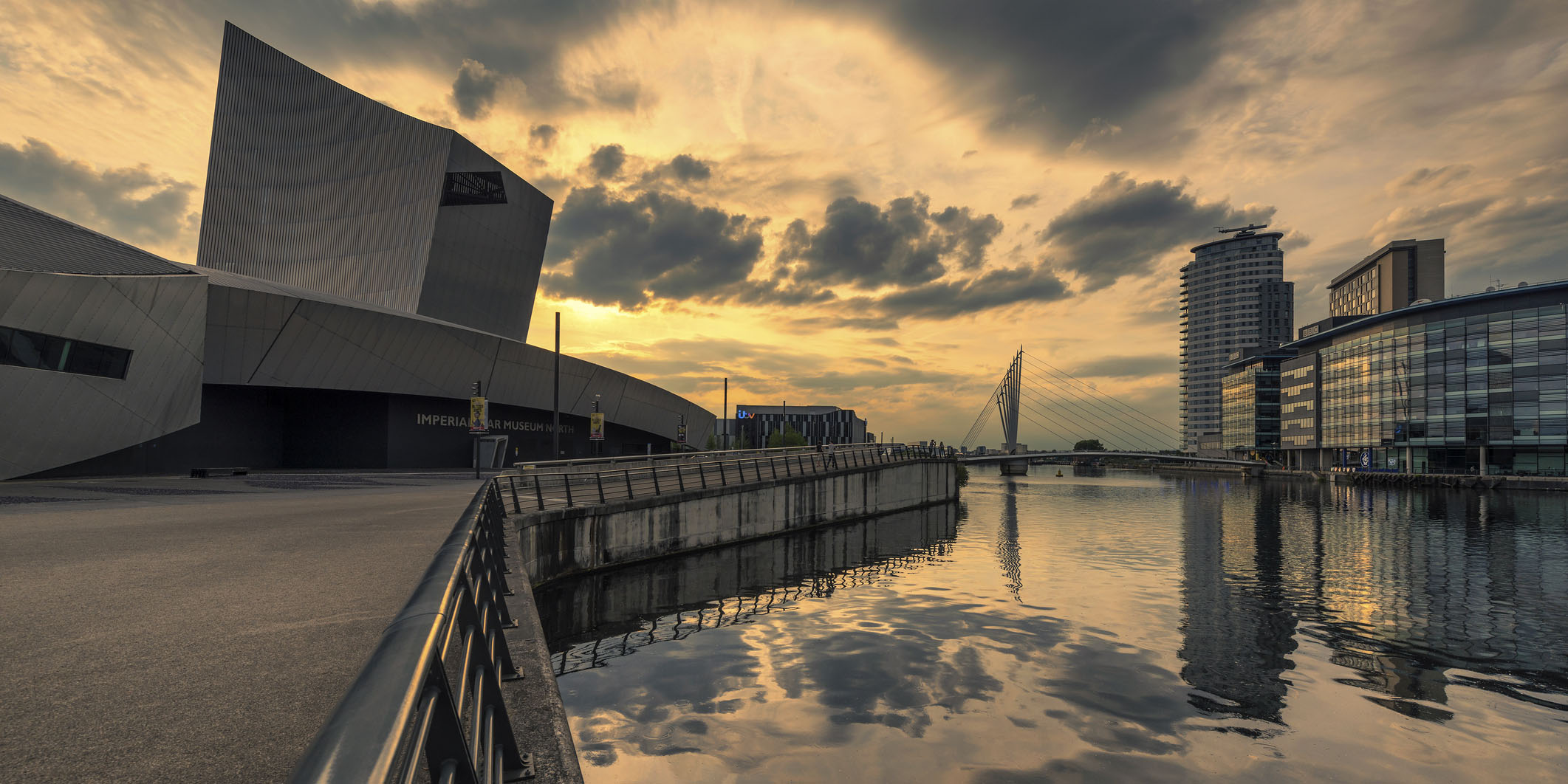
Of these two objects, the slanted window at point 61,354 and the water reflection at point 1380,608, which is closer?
the water reflection at point 1380,608

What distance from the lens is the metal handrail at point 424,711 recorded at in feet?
4.42

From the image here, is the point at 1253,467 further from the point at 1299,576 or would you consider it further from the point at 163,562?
the point at 163,562

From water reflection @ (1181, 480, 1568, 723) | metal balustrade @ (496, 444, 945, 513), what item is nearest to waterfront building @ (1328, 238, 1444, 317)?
water reflection @ (1181, 480, 1568, 723)

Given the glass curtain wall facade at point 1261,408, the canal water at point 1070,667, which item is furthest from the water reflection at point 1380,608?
the glass curtain wall facade at point 1261,408

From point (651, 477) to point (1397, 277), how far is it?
176590 mm

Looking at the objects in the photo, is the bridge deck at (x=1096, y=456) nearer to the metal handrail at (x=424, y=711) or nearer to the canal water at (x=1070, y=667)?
the canal water at (x=1070, y=667)

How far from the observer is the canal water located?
979cm

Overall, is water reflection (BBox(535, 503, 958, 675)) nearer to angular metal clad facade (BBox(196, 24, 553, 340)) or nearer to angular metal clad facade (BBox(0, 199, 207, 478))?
angular metal clad facade (BBox(0, 199, 207, 478))

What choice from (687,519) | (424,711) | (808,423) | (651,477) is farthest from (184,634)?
(808,423)

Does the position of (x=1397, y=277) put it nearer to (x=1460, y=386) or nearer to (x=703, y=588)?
(x=1460, y=386)

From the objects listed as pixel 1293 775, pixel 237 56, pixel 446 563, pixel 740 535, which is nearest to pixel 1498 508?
pixel 740 535

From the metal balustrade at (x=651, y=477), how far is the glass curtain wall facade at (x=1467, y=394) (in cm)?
6651

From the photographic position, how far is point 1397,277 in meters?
153

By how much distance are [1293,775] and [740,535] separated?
75.2ft
